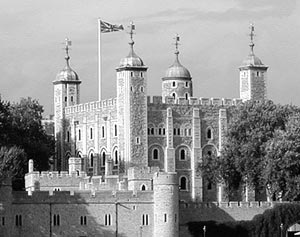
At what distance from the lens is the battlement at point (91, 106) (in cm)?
13012

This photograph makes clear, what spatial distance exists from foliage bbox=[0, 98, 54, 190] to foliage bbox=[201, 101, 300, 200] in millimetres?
14417

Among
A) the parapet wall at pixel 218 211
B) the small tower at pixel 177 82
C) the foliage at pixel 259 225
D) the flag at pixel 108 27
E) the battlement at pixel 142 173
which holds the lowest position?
the foliage at pixel 259 225

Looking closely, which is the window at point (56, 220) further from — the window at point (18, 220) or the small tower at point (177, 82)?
the small tower at point (177, 82)

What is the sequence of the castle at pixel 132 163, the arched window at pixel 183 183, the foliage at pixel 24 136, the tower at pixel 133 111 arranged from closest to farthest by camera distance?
the castle at pixel 132 163 < the foliage at pixel 24 136 < the tower at pixel 133 111 < the arched window at pixel 183 183

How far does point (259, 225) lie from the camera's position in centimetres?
10312

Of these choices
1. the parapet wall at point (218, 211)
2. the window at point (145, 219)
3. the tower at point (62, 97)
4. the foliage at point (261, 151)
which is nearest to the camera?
the window at point (145, 219)

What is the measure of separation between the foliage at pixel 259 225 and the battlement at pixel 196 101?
2600 centimetres

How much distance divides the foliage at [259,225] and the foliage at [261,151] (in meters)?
4.89

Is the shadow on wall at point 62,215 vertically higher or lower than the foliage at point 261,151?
lower

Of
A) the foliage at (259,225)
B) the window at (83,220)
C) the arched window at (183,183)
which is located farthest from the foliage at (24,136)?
the foliage at (259,225)

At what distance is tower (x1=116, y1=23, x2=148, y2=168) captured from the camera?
125750 mm

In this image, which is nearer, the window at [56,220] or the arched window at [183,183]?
the window at [56,220]

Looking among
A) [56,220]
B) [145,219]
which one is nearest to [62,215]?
[56,220]

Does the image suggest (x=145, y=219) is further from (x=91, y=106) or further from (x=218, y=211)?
(x=91, y=106)
